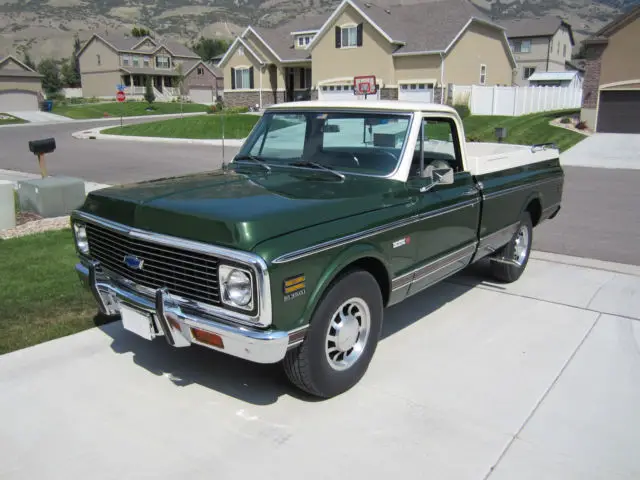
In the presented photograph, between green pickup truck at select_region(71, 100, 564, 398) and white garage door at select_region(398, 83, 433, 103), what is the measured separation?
97.1 feet

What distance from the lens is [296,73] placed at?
1729 inches

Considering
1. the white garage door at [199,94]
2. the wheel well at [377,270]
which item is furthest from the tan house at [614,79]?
the white garage door at [199,94]

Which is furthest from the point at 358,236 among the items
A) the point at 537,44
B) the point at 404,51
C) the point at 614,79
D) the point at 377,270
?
the point at 537,44

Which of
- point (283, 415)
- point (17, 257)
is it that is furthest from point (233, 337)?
point (17, 257)

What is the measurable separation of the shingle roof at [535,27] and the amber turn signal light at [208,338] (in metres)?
60.9

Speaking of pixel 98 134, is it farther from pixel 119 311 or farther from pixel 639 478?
pixel 639 478

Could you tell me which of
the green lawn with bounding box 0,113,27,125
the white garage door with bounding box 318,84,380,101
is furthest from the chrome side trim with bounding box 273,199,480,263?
the green lawn with bounding box 0,113,27,125

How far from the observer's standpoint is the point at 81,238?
4.57 meters

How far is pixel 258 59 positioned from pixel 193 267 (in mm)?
41364

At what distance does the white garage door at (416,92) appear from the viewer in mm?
34094

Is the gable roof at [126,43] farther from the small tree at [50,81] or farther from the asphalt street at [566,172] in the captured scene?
the asphalt street at [566,172]

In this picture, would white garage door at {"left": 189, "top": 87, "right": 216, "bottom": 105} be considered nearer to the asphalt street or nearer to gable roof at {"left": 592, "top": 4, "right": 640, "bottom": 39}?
the asphalt street

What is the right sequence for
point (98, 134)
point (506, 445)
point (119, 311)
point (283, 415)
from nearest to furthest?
1. point (506, 445)
2. point (283, 415)
3. point (119, 311)
4. point (98, 134)

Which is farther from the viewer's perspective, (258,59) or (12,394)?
(258,59)
